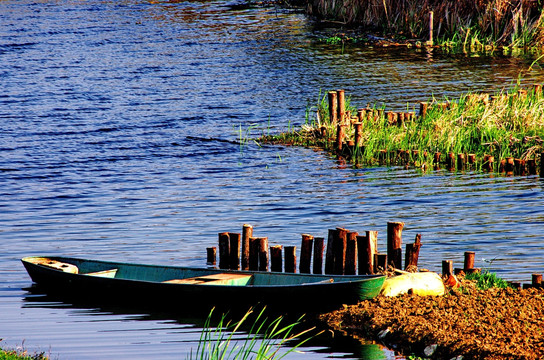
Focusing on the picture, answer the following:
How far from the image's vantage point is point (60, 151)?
90.4ft

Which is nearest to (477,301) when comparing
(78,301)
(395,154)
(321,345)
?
(321,345)

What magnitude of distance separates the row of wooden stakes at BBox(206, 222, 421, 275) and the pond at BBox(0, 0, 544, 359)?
5.25 ft

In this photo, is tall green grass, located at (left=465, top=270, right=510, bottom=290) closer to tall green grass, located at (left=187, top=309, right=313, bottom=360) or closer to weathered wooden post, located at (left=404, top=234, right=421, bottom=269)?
weathered wooden post, located at (left=404, top=234, right=421, bottom=269)

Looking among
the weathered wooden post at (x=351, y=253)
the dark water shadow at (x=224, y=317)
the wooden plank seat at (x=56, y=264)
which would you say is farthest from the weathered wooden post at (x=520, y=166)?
the wooden plank seat at (x=56, y=264)

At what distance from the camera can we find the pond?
600 inches

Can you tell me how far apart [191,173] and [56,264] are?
904 centimetres

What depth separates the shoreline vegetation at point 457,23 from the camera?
131ft

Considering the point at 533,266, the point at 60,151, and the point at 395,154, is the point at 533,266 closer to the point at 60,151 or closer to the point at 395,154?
the point at 395,154

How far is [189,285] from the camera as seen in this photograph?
13953mm

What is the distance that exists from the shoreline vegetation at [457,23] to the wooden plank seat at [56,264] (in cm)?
2886

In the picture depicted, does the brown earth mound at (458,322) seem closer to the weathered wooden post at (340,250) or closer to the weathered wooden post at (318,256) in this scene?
the weathered wooden post at (340,250)

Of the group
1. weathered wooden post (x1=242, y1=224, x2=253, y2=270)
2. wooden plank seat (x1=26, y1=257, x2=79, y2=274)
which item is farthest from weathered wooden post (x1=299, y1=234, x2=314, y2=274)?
wooden plank seat (x1=26, y1=257, x2=79, y2=274)

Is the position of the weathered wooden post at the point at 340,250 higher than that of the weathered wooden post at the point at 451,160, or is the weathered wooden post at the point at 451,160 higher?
the weathered wooden post at the point at 340,250

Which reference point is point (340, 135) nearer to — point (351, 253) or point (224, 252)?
point (224, 252)
